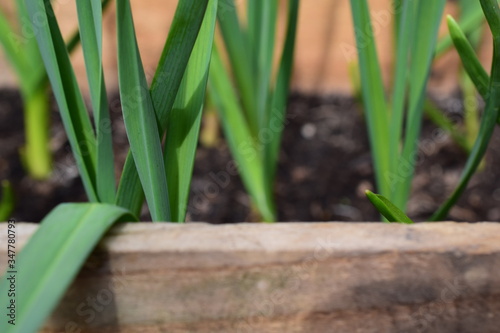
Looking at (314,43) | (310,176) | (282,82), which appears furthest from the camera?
(314,43)

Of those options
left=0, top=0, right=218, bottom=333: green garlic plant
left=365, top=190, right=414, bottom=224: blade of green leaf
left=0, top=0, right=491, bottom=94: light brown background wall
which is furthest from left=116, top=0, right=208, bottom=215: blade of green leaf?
left=0, top=0, right=491, bottom=94: light brown background wall

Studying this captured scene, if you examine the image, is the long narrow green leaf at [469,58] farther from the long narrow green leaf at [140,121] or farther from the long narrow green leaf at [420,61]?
the long narrow green leaf at [140,121]

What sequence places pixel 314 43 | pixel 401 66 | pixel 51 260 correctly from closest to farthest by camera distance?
pixel 51 260, pixel 401 66, pixel 314 43

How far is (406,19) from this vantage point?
1.60 ft

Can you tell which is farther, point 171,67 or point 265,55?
point 265,55

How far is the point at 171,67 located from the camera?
38 cm

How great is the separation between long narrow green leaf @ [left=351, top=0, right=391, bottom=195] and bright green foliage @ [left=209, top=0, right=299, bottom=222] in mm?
114

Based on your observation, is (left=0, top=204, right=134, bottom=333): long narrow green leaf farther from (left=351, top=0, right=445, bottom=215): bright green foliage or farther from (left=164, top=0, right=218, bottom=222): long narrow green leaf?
(left=351, top=0, right=445, bottom=215): bright green foliage

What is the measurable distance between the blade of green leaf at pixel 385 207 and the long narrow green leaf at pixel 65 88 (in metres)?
0.23

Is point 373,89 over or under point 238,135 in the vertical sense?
over

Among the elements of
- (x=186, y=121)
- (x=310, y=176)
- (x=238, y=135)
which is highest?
(x=186, y=121)

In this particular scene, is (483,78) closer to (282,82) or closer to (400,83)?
(400,83)

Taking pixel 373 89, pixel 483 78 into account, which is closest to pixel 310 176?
pixel 373 89

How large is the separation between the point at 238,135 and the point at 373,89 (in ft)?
0.60
